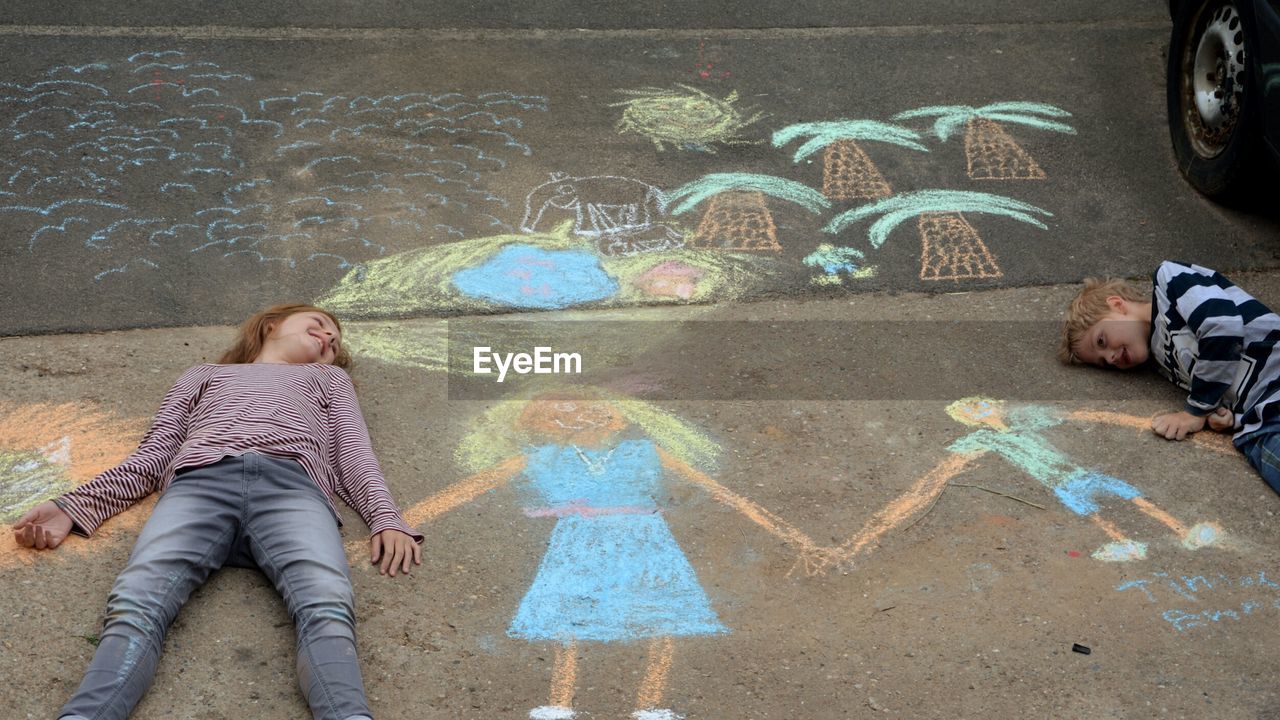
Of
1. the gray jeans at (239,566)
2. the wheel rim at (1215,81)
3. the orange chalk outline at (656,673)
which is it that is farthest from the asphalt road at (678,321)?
the wheel rim at (1215,81)

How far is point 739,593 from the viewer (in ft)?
11.5

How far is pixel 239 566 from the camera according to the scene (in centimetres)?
350

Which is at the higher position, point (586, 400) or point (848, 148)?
point (848, 148)

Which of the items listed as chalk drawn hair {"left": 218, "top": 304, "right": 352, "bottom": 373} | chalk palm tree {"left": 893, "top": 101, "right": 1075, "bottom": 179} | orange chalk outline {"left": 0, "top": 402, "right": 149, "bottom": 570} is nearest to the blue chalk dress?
chalk drawn hair {"left": 218, "top": 304, "right": 352, "bottom": 373}

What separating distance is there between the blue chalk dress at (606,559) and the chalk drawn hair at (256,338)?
0.82m

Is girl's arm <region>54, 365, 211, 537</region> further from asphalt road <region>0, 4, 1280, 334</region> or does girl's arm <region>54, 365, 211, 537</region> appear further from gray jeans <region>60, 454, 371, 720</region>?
asphalt road <region>0, 4, 1280, 334</region>

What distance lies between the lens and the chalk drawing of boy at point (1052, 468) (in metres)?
3.74

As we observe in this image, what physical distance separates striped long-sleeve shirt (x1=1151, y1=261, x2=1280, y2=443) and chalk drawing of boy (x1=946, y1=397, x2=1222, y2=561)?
20.0 inches

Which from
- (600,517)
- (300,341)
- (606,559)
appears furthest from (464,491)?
(300,341)

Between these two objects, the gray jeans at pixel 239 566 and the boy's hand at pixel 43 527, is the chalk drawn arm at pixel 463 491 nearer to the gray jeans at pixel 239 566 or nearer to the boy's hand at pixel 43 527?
the gray jeans at pixel 239 566

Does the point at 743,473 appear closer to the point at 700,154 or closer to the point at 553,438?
the point at 553,438

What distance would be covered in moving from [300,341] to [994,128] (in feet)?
12.7

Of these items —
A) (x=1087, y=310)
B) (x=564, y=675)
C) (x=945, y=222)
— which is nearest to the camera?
(x=564, y=675)

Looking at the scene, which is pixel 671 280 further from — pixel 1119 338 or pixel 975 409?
pixel 1119 338
